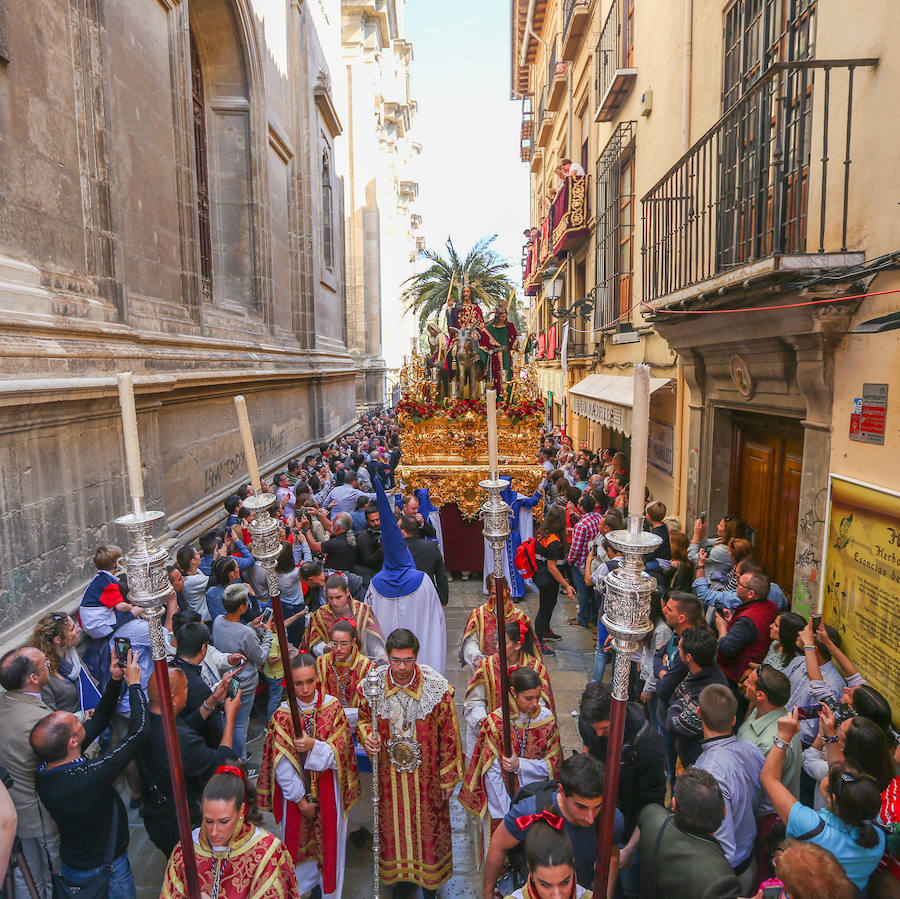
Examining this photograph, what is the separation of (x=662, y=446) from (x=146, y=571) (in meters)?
8.64

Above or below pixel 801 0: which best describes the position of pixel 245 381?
below

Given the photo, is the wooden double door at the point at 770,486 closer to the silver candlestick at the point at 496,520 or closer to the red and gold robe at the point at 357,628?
the red and gold robe at the point at 357,628

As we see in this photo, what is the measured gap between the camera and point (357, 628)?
15.1 ft

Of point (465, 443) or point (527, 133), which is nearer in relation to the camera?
point (465, 443)

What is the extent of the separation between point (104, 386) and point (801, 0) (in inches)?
266

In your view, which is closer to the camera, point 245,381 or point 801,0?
point 801,0

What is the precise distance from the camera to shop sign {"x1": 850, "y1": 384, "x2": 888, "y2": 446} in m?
4.16

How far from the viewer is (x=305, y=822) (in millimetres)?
3535

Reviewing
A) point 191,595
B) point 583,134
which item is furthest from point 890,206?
point 583,134

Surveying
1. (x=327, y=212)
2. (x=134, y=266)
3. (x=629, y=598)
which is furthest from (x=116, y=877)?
(x=327, y=212)

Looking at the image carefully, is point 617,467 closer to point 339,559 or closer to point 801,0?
point 339,559

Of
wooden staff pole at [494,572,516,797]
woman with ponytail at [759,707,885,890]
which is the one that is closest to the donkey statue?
wooden staff pole at [494,572,516,797]

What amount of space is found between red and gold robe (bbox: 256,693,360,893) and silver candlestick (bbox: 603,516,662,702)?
2046 millimetres

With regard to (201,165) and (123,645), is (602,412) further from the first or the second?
(123,645)
